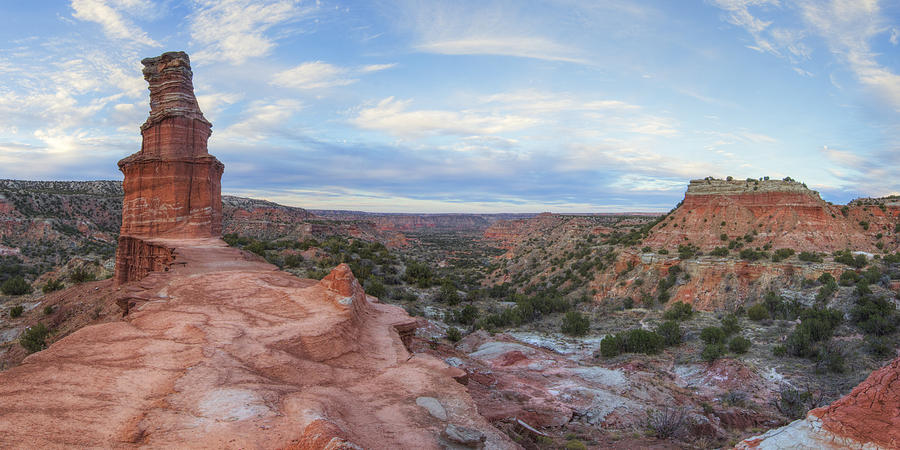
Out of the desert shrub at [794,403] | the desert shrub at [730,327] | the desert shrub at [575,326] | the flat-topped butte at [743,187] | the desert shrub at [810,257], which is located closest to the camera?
the desert shrub at [794,403]

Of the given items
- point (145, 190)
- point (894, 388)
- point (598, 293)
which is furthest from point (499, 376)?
point (598, 293)

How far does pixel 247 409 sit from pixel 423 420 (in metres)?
2.42

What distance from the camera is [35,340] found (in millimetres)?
14664

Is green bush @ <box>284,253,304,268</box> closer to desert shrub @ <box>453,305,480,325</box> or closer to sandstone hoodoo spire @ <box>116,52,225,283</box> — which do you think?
sandstone hoodoo spire @ <box>116,52,225,283</box>

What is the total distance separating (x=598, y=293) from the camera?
36.5 m

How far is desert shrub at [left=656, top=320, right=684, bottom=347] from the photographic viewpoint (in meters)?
19.8

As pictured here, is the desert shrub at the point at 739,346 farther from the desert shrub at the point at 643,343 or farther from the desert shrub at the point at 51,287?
the desert shrub at the point at 51,287

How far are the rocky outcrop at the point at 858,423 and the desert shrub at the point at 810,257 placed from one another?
29.6 m

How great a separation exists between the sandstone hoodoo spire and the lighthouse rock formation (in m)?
7.68

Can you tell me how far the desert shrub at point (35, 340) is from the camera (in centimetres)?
1441

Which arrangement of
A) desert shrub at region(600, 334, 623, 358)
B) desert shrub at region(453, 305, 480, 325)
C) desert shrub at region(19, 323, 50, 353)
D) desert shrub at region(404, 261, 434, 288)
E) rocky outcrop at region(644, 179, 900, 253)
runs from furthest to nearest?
rocky outcrop at region(644, 179, 900, 253) → desert shrub at region(404, 261, 434, 288) → desert shrub at region(453, 305, 480, 325) → desert shrub at region(600, 334, 623, 358) → desert shrub at region(19, 323, 50, 353)

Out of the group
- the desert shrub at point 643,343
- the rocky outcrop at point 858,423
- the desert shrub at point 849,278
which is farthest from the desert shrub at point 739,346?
the rocky outcrop at point 858,423

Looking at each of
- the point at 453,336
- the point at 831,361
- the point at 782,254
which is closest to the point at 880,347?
the point at 831,361

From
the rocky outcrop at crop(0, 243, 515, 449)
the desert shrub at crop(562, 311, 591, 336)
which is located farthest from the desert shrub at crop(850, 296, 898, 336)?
the rocky outcrop at crop(0, 243, 515, 449)
